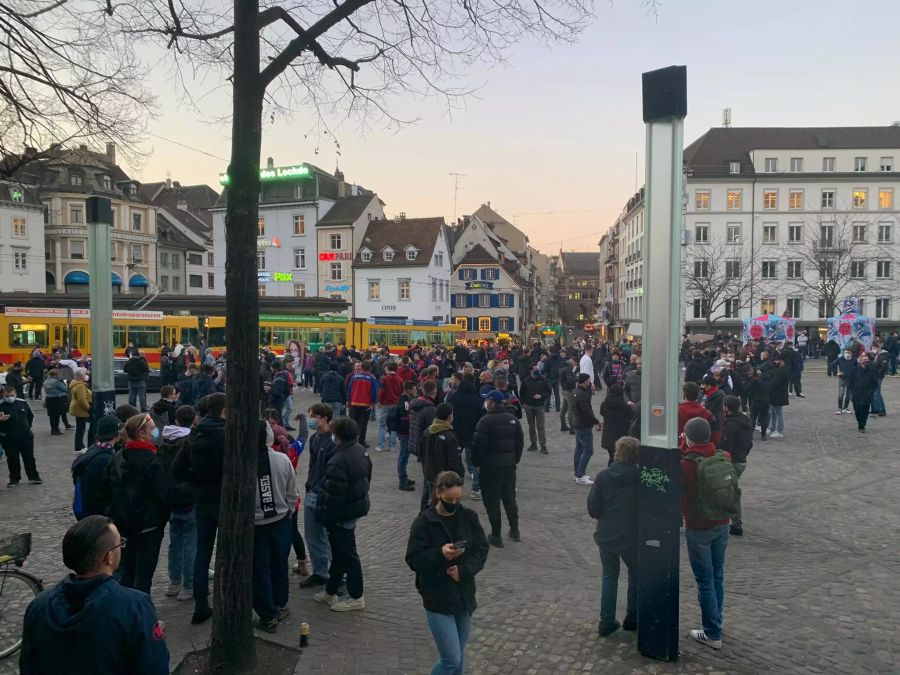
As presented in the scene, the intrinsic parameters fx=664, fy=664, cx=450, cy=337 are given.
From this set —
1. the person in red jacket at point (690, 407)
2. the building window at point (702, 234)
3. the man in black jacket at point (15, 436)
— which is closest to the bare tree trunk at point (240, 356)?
the person in red jacket at point (690, 407)

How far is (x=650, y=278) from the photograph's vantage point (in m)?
5.23

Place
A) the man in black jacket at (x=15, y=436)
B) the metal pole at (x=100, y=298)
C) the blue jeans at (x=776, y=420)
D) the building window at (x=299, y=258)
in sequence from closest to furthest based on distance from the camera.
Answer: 1. the metal pole at (x=100, y=298)
2. the man in black jacket at (x=15, y=436)
3. the blue jeans at (x=776, y=420)
4. the building window at (x=299, y=258)

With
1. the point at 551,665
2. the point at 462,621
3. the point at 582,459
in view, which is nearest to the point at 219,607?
the point at 462,621

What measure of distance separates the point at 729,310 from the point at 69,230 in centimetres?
5682

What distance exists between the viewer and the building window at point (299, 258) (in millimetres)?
58406

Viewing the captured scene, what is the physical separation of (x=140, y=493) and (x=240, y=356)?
1764mm

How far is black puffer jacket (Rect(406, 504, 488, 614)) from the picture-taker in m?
4.25

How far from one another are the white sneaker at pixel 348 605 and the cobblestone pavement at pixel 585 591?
0.07 metres

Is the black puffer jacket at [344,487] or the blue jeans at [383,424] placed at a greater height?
the black puffer jacket at [344,487]

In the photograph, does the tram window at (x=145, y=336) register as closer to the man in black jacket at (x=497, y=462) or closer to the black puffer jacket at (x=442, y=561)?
the man in black jacket at (x=497, y=462)

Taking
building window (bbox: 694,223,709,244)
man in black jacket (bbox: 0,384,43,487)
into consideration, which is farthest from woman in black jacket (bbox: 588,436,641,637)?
building window (bbox: 694,223,709,244)

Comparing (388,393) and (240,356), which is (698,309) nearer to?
(388,393)

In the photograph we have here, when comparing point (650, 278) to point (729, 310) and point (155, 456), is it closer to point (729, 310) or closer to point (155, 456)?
A: point (155, 456)

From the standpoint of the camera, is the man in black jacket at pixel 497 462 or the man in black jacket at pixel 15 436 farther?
the man in black jacket at pixel 15 436
